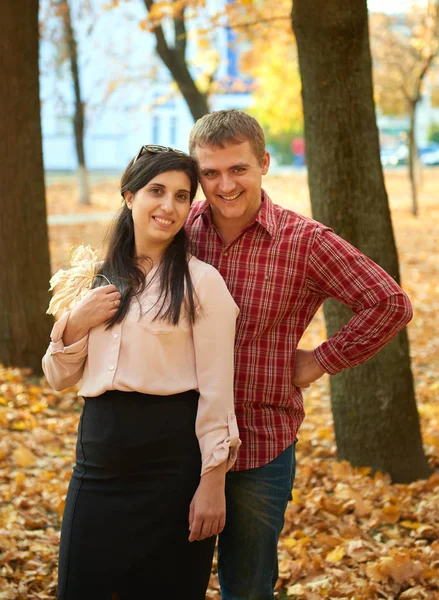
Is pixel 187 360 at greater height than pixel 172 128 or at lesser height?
lesser

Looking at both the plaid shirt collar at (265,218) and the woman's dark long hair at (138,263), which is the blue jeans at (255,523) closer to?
the woman's dark long hair at (138,263)

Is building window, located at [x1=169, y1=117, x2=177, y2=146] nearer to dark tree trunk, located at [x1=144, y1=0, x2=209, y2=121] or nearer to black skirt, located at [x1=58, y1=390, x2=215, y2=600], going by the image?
dark tree trunk, located at [x1=144, y1=0, x2=209, y2=121]

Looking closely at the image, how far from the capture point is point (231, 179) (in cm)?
299

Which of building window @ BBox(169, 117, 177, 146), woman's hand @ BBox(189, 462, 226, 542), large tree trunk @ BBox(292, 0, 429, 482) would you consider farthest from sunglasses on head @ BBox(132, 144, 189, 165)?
building window @ BBox(169, 117, 177, 146)

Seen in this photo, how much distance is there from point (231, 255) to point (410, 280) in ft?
38.4

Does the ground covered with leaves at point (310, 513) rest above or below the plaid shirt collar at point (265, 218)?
below

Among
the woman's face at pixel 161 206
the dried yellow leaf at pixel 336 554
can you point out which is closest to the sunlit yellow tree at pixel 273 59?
the dried yellow leaf at pixel 336 554

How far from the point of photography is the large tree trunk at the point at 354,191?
4.98 meters

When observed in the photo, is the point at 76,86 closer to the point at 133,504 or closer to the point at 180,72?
the point at 180,72

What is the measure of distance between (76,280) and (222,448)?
83 cm

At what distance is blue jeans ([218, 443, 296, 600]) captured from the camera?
3.00m

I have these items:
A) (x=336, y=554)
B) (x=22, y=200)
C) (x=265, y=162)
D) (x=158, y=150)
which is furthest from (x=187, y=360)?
(x=22, y=200)

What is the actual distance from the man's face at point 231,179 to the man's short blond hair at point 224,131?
0.02 metres

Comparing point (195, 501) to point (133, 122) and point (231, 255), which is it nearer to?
point (231, 255)
